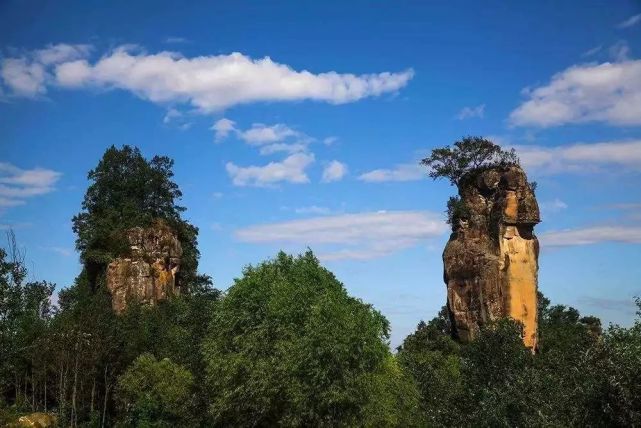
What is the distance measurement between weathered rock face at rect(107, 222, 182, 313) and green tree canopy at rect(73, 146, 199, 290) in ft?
3.79

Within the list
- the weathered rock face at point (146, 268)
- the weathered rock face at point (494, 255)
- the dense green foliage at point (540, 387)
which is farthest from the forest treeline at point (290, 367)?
the weathered rock face at point (494, 255)

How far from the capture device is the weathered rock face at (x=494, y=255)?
72812 mm

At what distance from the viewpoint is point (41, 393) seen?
5978cm

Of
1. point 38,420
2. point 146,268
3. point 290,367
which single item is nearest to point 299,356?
point 290,367

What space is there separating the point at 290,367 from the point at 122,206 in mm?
48427

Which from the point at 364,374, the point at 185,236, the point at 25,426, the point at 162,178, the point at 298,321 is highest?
the point at 162,178

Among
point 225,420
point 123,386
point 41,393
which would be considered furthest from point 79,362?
point 225,420

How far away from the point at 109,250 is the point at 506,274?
1790 inches

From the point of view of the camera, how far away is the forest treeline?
890 inches

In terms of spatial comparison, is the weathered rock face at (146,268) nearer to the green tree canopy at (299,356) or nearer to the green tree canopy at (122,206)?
the green tree canopy at (122,206)

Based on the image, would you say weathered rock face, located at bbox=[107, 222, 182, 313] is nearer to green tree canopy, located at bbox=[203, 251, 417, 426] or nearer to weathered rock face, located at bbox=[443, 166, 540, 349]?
weathered rock face, located at bbox=[443, 166, 540, 349]

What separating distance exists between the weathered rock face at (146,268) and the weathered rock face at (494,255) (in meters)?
32.9

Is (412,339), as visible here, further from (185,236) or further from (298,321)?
(298,321)

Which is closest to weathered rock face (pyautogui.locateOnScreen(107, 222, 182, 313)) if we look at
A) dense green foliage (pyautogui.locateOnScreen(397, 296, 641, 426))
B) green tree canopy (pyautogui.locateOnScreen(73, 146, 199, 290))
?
green tree canopy (pyautogui.locateOnScreen(73, 146, 199, 290))
